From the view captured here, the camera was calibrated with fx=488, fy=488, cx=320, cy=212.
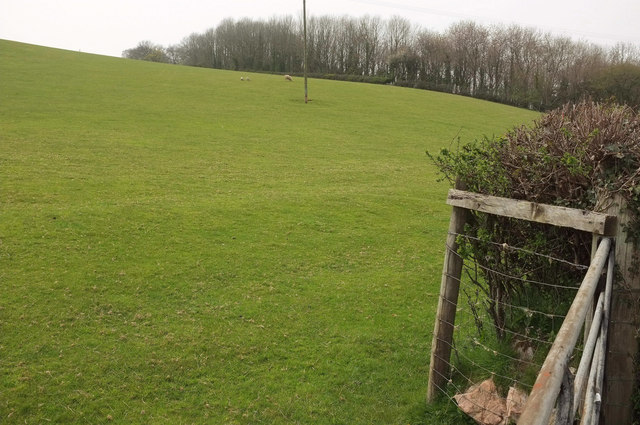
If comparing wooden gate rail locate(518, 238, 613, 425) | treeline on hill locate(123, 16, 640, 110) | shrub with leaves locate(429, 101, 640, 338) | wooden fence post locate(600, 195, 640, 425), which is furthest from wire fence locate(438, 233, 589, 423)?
treeline on hill locate(123, 16, 640, 110)

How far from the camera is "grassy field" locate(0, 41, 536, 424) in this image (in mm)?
5355

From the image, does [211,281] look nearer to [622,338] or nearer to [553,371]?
[622,338]

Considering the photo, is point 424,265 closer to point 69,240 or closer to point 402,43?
point 69,240

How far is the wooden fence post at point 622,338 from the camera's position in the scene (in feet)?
12.0

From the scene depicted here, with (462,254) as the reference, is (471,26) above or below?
above

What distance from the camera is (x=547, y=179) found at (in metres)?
4.21

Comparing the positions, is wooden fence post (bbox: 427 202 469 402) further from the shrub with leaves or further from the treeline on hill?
the treeline on hill

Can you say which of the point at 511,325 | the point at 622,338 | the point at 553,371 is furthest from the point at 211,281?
the point at 553,371

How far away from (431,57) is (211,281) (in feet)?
259

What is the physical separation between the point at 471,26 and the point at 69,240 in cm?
8603

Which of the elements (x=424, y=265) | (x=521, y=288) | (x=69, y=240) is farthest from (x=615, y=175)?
(x=69, y=240)

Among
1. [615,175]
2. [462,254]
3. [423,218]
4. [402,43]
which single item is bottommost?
[423,218]

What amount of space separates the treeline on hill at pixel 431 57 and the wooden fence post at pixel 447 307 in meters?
51.8

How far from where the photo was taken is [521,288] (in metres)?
4.89
